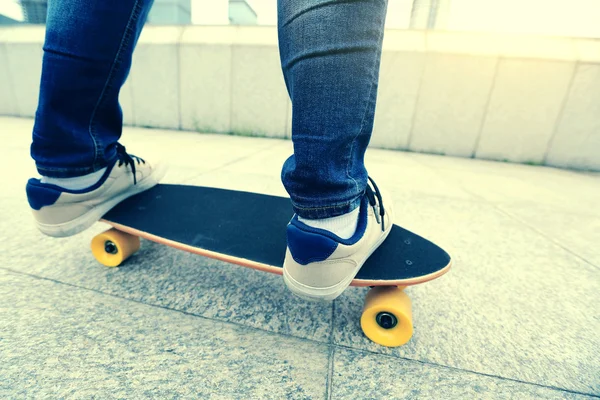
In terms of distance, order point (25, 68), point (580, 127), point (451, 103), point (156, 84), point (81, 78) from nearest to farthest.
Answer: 1. point (81, 78)
2. point (580, 127)
3. point (451, 103)
4. point (156, 84)
5. point (25, 68)

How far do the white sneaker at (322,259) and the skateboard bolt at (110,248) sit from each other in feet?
2.12

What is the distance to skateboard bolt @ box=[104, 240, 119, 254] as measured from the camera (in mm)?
1061

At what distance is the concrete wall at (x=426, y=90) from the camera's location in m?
3.57

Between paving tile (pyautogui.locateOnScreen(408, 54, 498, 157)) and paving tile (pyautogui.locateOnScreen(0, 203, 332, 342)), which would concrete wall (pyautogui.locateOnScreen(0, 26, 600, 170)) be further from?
paving tile (pyautogui.locateOnScreen(0, 203, 332, 342))

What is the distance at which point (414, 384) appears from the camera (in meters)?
0.69

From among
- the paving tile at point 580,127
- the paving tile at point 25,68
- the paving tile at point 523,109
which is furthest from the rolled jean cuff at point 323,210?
the paving tile at point 25,68

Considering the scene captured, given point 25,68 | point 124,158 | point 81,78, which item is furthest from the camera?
point 25,68

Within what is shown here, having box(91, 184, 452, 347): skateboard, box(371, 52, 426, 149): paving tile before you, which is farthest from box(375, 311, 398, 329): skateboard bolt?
box(371, 52, 426, 149): paving tile

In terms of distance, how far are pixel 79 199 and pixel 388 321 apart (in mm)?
1014

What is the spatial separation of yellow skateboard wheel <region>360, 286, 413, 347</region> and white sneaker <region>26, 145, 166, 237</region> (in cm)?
93

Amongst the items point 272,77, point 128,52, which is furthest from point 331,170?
point 272,77

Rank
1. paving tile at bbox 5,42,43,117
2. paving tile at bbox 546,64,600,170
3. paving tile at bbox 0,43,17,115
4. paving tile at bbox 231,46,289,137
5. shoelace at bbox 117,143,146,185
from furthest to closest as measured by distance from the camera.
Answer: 1. paving tile at bbox 0,43,17,115
2. paving tile at bbox 5,42,43,117
3. paving tile at bbox 231,46,289,137
4. paving tile at bbox 546,64,600,170
5. shoelace at bbox 117,143,146,185

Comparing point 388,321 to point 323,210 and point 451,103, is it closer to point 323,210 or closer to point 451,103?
point 323,210

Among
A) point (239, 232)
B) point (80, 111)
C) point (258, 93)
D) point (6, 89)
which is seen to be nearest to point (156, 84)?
point (258, 93)
